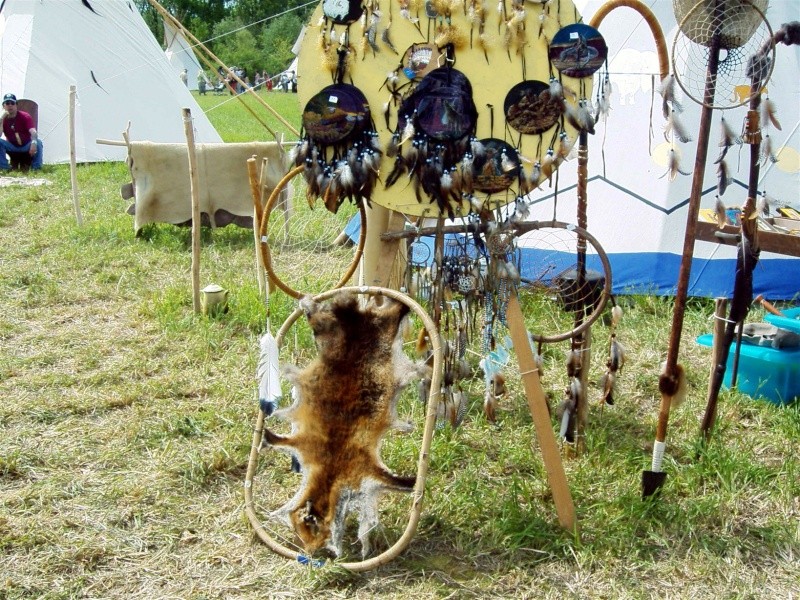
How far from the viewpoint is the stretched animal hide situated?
2.49 meters

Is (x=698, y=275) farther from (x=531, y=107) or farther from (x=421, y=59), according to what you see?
(x=421, y=59)

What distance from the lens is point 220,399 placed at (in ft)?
11.9

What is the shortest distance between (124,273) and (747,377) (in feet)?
13.2

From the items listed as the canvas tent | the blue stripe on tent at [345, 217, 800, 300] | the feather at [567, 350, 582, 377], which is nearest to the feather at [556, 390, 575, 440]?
the feather at [567, 350, 582, 377]

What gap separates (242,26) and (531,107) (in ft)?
117

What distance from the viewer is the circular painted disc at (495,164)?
2.58 meters

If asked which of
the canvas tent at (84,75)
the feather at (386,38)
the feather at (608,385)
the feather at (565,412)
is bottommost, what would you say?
the feather at (565,412)

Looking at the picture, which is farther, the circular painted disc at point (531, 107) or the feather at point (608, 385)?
the feather at point (608, 385)

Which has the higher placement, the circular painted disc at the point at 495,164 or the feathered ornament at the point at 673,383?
the circular painted disc at the point at 495,164

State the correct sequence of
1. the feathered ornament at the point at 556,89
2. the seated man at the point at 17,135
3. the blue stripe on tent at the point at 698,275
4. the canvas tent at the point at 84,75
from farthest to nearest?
the canvas tent at the point at 84,75
the seated man at the point at 17,135
the blue stripe on tent at the point at 698,275
the feathered ornament at the point at 556,89

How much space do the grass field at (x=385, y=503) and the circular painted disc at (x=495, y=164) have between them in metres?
1.05

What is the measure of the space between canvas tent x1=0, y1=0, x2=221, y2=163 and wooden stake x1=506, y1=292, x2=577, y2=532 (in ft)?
29.6

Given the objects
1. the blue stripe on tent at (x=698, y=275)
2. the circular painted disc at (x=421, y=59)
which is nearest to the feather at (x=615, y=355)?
the circular painted disc at (x=421, y=59)

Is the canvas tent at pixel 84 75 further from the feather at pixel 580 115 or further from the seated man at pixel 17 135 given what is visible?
the feather at pixel 580 115
